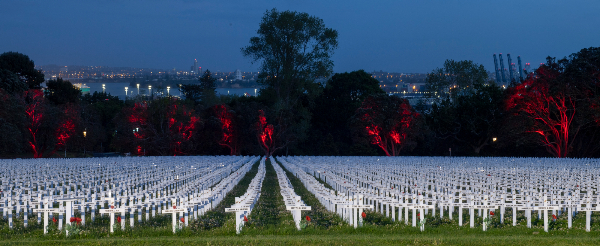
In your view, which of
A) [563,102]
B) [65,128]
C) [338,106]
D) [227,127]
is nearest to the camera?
[563,102]

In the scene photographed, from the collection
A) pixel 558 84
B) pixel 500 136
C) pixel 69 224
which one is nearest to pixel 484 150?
pixel 500 136

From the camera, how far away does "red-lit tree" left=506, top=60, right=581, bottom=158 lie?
5428cm

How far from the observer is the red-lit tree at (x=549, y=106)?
54.3 m

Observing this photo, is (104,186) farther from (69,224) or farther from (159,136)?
(159,136)

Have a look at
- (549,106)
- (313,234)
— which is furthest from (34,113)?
(313,234)

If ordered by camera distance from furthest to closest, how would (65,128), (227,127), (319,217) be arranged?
(227,127), (65,128), (319,217)

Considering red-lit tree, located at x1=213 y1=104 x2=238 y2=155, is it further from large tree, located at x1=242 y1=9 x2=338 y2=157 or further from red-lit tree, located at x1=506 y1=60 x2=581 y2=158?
red-lit tree, located at x1=506 y1=60 x2=581 y2=158

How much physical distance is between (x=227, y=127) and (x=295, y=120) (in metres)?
8.48

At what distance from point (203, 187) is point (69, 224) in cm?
935

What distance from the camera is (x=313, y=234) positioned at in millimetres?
12273

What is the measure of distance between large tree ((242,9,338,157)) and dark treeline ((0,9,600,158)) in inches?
4.7

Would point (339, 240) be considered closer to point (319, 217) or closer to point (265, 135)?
point (319, 217)

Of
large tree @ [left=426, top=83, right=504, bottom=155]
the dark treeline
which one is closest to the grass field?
the dark treeline

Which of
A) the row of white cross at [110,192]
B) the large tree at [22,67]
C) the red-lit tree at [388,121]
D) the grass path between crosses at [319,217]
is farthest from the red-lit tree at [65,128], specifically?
the grass path between crosses at [319,217]
